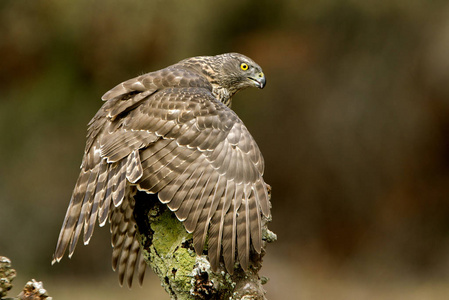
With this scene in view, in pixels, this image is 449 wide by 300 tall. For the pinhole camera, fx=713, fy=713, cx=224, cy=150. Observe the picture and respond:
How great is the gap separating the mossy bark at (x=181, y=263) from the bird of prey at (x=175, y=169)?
0.25 ft

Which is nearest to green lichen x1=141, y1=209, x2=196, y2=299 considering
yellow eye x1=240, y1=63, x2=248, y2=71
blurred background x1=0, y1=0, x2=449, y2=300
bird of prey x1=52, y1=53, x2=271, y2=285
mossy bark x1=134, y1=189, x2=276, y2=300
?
mossy bark x1=134, y1=189, x2=276, y2=300

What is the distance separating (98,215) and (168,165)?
1.54ft

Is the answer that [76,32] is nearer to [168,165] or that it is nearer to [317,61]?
[317,61]

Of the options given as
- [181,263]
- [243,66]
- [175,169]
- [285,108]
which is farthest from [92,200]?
[285,108]

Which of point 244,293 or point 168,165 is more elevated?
point 168,165

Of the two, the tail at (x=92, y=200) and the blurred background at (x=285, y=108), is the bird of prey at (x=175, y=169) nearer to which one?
the tail at (x=92, y=200)

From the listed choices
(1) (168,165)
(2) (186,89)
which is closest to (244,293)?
(1) (168,165)

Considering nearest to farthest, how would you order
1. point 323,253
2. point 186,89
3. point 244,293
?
point 244,293 < point 186,89 < point 323,253

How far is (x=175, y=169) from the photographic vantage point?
12.1 ft

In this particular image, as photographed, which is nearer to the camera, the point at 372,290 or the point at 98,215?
the point at 98,215

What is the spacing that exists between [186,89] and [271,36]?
378 centimetres

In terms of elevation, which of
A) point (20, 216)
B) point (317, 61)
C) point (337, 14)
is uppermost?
point (337, 14)

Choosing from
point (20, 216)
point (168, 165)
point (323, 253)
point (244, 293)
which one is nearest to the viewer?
point (244, 293)

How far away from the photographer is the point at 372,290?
26.1ft
